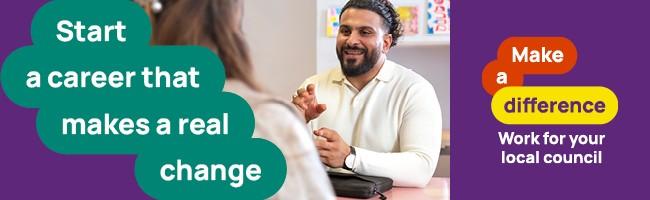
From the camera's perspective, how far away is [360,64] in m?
0.97

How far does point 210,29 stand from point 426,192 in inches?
15.0

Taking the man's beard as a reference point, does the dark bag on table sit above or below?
below

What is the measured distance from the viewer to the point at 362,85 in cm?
98

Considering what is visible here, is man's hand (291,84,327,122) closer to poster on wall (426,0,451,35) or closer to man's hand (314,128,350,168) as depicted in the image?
man's hand (314,128,350,168)

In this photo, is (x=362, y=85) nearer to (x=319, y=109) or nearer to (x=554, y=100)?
(x=319, y=109)

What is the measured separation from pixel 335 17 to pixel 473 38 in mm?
186

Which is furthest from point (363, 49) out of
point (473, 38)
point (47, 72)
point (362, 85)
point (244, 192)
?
point (47, 72)

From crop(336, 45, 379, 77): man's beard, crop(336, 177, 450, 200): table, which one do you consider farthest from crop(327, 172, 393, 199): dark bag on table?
crop(336, 45, 379, 77): man's beard

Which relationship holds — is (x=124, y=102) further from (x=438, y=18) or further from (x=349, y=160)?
(x=438, y=18)

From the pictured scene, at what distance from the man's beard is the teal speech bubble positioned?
22cm

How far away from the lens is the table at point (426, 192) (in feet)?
3.11

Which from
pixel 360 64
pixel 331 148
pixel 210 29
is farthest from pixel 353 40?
pixel 210 29

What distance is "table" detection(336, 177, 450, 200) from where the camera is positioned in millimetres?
947

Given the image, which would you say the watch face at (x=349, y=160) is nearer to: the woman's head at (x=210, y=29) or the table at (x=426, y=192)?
the table at (x=426, y=192)
